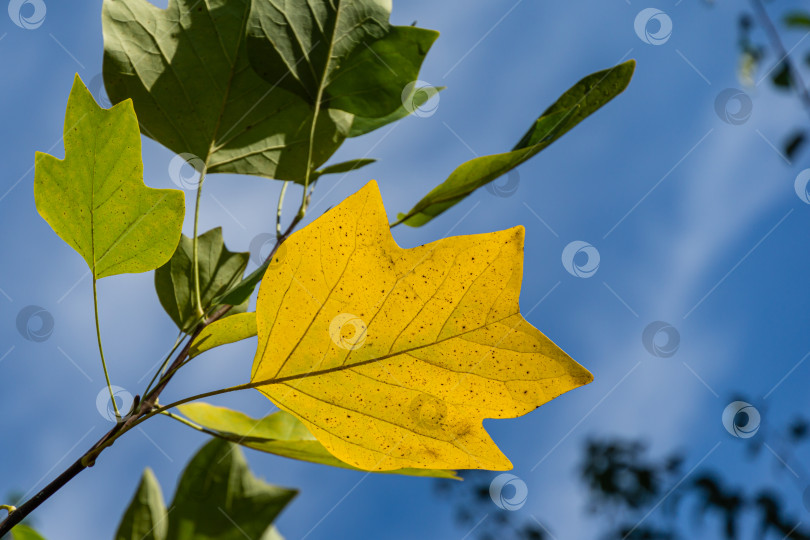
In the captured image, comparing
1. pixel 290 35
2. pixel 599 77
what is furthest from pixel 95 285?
pixel 599 77

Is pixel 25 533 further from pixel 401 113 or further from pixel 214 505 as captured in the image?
pixel 401 113

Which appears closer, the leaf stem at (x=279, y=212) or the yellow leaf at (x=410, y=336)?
the yellow leaf at (x=410, y=336)

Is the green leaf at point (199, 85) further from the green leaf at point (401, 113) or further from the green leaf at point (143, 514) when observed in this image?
the green leaf at point (143, 514)

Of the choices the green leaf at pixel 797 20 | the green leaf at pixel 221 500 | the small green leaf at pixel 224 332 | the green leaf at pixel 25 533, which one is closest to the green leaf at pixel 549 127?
the small green leaf at pixel 224 332

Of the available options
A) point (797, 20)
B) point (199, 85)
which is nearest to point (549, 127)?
point (199, 85)

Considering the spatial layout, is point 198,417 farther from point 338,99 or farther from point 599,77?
point 599,77

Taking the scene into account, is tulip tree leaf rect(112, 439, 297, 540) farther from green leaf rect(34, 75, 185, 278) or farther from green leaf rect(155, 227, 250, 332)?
green leaf rect(34, 75, 185, 278)
